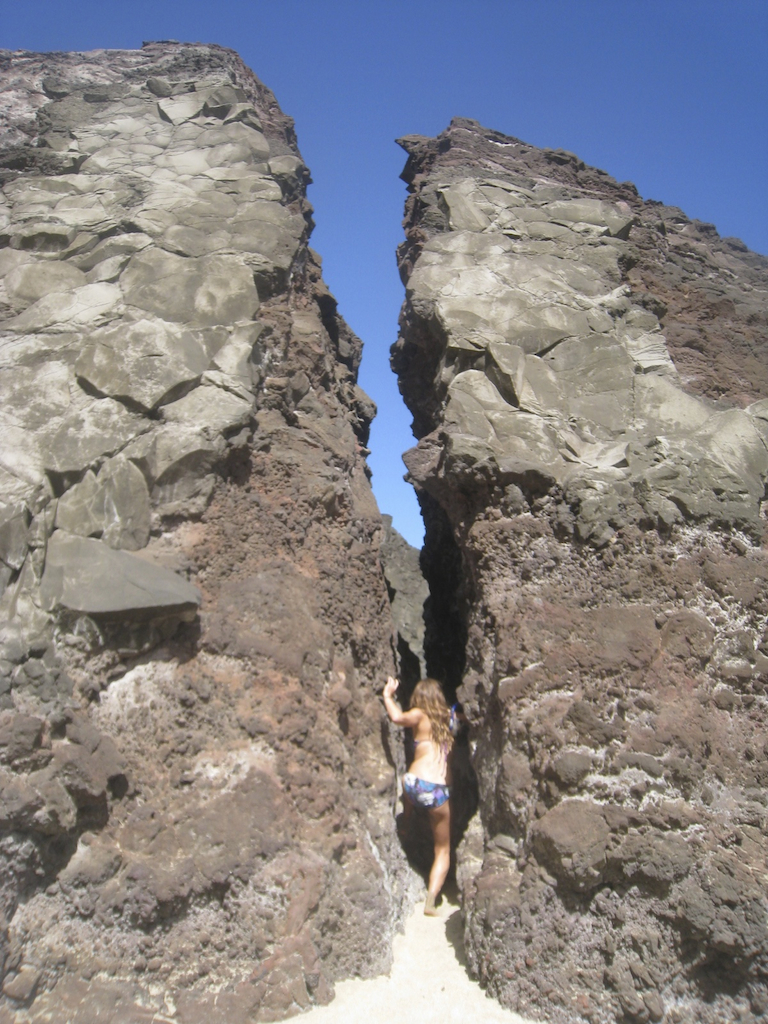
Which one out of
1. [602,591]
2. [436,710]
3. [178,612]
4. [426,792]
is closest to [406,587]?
[436,710]

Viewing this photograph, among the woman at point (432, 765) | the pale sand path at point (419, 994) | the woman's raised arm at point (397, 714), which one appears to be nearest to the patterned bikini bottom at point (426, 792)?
the woman at point (432, 765)

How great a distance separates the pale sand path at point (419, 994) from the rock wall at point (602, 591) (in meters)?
0.13

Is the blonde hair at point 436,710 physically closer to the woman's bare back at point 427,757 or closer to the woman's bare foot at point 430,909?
the woman's bare back at point 427,757

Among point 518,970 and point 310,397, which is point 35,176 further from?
point 518,970

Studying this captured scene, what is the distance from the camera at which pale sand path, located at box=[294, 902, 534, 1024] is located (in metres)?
3.24

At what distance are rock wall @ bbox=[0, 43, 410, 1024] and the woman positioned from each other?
6.4 inches

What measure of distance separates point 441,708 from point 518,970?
1531mm

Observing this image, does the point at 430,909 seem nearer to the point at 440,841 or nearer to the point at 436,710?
the point at 440,841

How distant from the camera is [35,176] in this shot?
5570 millimetres

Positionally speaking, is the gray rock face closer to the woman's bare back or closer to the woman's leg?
the woman's bare back

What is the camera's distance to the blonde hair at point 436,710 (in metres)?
4.57

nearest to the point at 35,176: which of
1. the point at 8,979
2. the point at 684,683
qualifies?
the point at 8,979

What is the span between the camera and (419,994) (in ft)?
11.3

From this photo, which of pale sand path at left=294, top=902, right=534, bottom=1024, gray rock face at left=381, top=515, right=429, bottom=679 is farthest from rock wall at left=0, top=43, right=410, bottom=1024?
gray rock face at left=381, top=515, right=429, bottom=679
